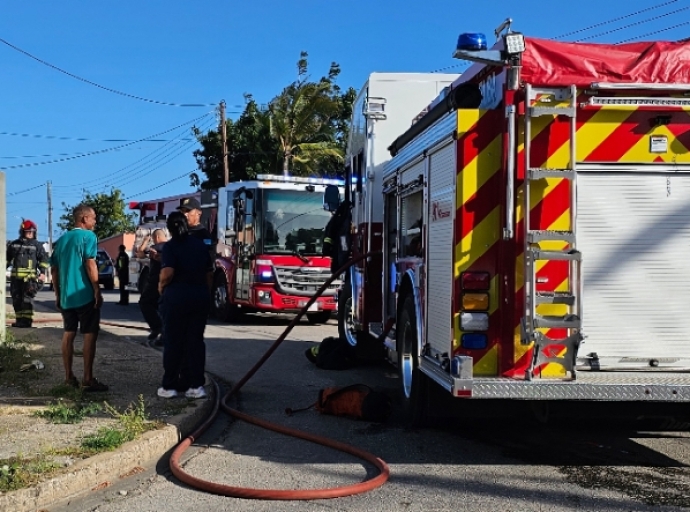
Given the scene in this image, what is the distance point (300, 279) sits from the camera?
16.0 meters

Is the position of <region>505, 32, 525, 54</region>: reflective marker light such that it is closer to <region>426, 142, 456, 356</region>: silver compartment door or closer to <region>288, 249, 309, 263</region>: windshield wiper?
<region>426, 142, 456, 356</region>: silver compartment door

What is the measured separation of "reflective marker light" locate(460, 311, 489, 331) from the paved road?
95cm

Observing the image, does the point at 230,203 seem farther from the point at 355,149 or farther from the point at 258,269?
the point at 355,149

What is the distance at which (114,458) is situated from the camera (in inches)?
211

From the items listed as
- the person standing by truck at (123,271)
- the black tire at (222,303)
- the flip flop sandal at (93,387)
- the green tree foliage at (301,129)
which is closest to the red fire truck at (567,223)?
the flip flop sandal at (93,387)

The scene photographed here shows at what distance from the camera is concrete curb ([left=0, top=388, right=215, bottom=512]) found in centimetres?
459

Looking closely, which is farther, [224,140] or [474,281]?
[224,140]

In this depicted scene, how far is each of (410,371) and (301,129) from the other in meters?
24.5

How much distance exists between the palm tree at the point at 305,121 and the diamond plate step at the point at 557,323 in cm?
2478

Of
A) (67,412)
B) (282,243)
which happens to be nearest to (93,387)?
(67,412)

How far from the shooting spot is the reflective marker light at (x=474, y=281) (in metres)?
5.55

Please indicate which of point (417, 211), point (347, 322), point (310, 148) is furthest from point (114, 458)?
point (310, 148)

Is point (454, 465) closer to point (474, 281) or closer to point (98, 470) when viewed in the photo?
point (474, 281)

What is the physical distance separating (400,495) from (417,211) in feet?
8.76
